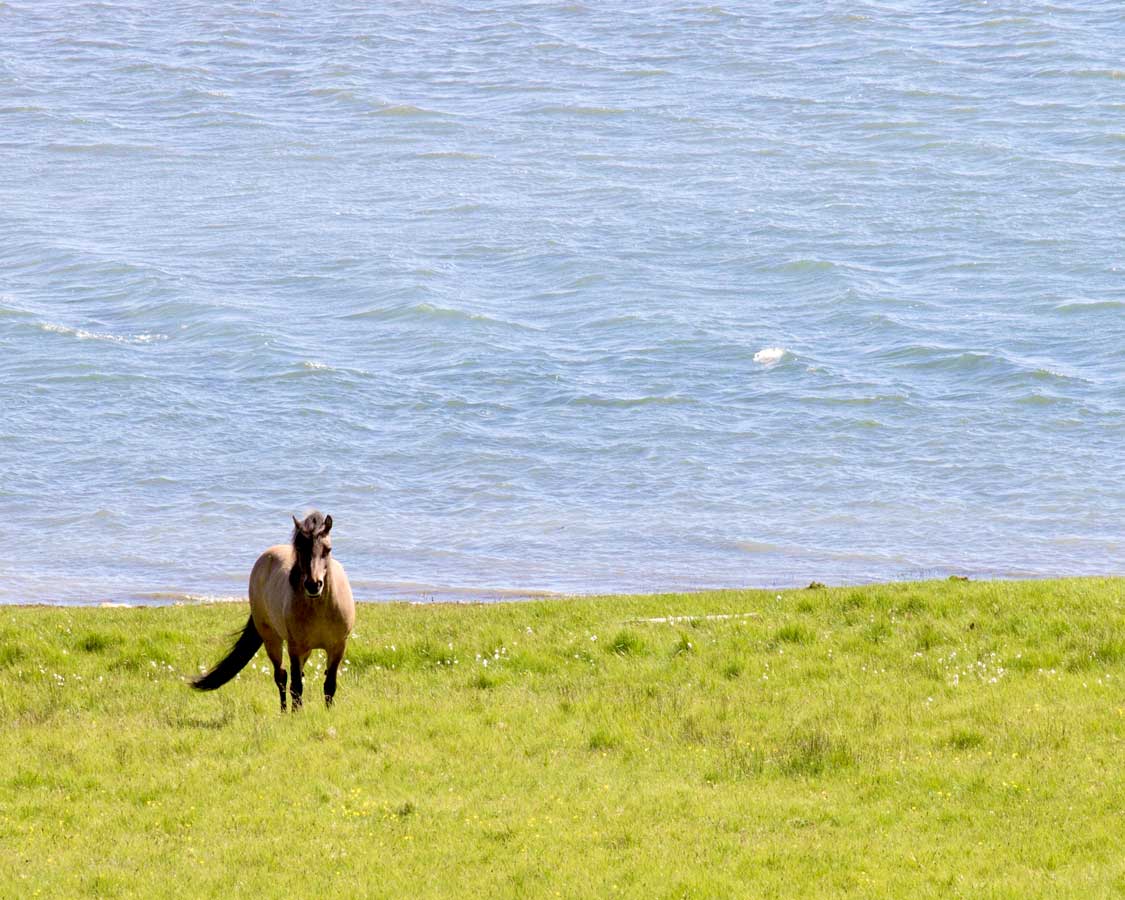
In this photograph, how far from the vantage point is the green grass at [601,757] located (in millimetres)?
10484

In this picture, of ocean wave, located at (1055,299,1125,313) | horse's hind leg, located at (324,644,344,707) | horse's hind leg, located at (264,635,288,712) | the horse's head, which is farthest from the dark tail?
ocean wave, located at (1055,299,1125,313)

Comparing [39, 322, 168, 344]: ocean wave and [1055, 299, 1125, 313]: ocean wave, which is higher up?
[1055, 299, 1125, 313]: ocean wave

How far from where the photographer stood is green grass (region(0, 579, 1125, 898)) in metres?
10.5

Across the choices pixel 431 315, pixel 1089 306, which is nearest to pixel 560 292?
pixel 431 315

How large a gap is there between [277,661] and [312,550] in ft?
8.34

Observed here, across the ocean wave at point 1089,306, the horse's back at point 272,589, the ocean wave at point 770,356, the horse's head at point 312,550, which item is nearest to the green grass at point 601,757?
the horse's back at point 272,589

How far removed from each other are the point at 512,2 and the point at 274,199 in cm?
2878

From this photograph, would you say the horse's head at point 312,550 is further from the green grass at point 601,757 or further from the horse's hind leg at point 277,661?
the horse's hind leg at point 277,661

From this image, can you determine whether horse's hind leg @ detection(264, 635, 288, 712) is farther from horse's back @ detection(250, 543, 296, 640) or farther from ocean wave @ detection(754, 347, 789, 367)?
ocean wave @ detection(754, 347, 789, 367)

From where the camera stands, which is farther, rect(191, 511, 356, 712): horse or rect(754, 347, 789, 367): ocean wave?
rect(754, 347, 789, 367): ocean wave

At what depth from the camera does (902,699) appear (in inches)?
571

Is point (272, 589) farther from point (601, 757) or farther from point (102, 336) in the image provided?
point (102, 336)

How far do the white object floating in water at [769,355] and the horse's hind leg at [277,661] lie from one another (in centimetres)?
3256

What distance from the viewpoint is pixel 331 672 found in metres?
14.5
